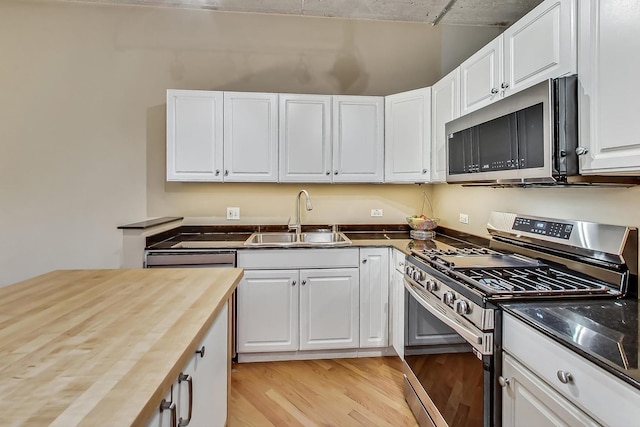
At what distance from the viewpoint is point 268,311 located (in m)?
2.54

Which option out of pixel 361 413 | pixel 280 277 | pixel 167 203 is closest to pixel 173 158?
pixel 167 203

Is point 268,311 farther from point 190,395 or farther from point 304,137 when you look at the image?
point 190,395

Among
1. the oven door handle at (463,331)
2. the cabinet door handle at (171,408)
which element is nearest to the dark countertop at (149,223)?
the cabinet door handle at (171,408)

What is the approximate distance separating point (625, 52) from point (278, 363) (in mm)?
2598

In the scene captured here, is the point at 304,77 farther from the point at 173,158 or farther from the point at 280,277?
the point at 280,277

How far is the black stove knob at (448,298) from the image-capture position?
5.05 feet

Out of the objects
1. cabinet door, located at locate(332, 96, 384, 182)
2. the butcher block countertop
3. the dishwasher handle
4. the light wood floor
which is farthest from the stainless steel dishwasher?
cabinet door, located at locate(332, 96, 384, 182)

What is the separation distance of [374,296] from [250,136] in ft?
5.37

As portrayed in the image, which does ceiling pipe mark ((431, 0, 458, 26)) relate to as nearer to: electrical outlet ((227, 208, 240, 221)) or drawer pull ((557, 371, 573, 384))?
electrical outlet ((227, 208, 240, 221))

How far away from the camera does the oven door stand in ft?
4.35

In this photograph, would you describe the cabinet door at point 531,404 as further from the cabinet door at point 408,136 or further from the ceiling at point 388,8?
the ceiling at point 388,8

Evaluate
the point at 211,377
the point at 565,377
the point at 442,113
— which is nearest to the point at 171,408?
the point at 211,377

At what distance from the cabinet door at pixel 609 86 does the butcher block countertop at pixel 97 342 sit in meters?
1.48

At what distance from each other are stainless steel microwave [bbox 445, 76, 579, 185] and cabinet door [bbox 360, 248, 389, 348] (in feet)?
2.93
